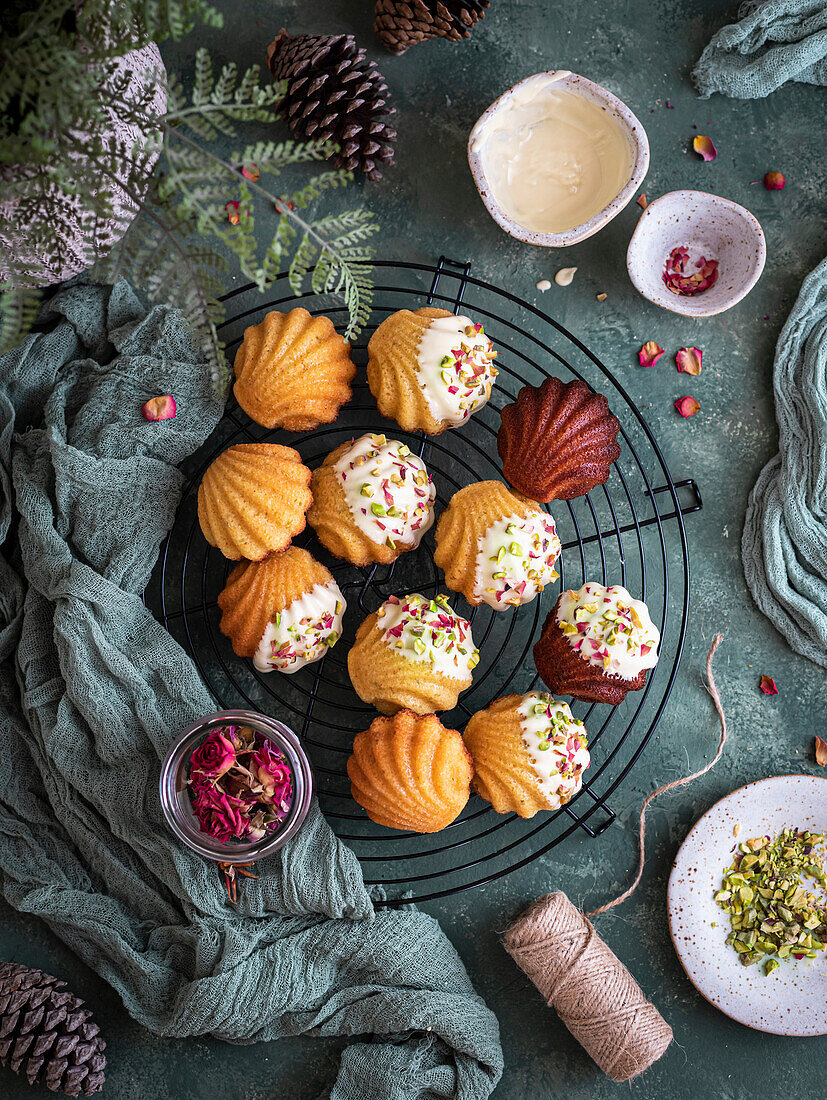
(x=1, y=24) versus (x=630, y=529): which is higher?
(x=1, y=24)

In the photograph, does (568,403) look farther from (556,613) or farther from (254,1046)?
(254,1046)

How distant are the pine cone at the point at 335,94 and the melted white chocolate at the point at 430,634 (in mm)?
1083

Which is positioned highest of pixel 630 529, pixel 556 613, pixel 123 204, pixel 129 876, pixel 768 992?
pixel 123 204

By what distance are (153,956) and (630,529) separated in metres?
1.59

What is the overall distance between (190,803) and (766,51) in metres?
2.43

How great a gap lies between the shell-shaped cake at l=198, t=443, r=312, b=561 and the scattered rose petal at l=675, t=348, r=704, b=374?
3.55 ft

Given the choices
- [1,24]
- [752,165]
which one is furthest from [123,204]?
[752,165]

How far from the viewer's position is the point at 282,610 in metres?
1.91

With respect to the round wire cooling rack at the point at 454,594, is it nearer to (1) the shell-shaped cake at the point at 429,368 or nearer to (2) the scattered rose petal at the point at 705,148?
(1) the shell-shaped cake at the point at 429,368

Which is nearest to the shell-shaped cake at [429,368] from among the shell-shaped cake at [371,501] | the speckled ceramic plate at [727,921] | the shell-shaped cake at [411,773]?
the shell-shaped cake at [371,501]

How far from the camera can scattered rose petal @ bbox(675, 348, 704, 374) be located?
225 centimetres

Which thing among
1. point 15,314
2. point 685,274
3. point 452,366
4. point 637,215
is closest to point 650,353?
point 685,274

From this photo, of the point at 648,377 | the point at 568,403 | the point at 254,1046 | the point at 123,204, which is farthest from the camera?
the point at 648,377

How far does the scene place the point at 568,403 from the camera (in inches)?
76.6
